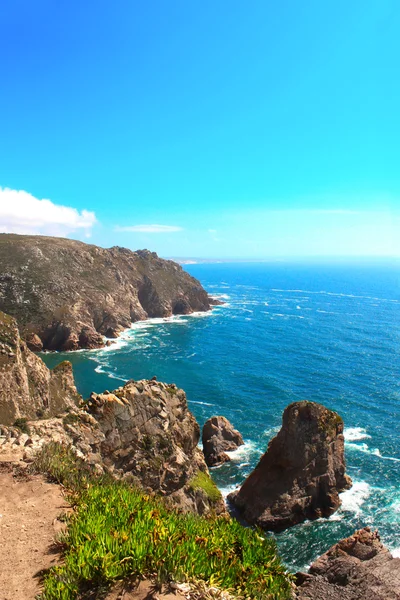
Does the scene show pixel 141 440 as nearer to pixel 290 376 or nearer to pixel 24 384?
pixel 24 384

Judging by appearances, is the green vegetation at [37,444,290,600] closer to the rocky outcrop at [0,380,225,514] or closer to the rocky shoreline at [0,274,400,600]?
the rocky shoreline at [0,274,400,600]

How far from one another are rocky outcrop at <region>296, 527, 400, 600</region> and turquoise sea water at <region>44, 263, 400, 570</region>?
62.6ft

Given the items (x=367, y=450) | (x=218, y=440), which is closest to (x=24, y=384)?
(x=218, y=440)

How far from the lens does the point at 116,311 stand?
117 meters

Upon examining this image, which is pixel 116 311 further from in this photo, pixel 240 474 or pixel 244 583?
pixel 244 583

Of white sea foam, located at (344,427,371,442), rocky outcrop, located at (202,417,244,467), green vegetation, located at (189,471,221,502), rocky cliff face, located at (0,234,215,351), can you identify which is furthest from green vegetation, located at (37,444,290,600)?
rocky cliff face, located at (0,234,215,351)

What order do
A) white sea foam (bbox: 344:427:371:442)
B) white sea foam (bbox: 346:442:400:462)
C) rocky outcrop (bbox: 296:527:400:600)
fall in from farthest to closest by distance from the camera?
white sea foam (bbox: 344:427:371:442), white sea foam (bbox: 346:442:400:462), rocky outcrop (bbox: 296:527:400:600)

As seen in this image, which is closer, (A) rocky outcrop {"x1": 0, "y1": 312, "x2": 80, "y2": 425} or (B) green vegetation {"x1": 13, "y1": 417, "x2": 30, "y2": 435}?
(B) green vegetation {"x1": 13, "y1": 417, "x2": 30, "y2": 435}

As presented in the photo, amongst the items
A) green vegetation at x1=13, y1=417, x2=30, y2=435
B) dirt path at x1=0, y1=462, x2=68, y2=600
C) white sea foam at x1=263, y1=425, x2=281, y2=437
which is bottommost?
white sea foam at x1=263, y1=425, x2=281, y2=437

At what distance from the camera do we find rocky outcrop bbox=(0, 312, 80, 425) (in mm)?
40719

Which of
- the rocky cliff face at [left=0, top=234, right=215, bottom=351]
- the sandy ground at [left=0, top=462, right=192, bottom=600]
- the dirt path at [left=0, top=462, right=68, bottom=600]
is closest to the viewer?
the sandy ground at [left=0, top=462, right=192, bottom=600]

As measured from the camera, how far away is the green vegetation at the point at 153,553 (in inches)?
332

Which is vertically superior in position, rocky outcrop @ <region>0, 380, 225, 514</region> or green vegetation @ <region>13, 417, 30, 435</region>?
green vegetation @ <region>13, 417, 30, 435</region>

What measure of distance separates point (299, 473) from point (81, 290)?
93.6 metres
